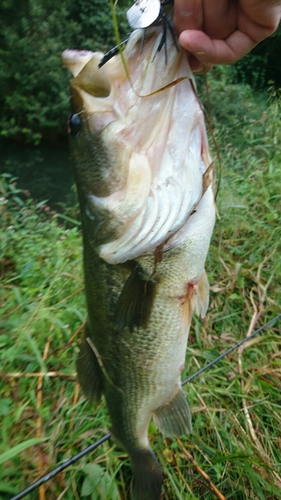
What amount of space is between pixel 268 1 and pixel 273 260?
2056 mm

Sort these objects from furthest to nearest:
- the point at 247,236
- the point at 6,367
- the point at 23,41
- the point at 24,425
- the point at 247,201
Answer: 1. the point at 23,41
2. the point at 247,201
3. the point at 247,236
4. the point at 6,367
5. the point at 24,425

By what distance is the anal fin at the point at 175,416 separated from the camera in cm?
153

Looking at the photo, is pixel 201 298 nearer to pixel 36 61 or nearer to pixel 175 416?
pixel 175 416

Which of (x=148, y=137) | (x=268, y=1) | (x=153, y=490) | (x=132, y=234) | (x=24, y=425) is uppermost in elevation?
(x=268, y=1)

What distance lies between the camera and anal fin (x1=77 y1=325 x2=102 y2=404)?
5.14 ft

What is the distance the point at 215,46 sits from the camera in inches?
43.5

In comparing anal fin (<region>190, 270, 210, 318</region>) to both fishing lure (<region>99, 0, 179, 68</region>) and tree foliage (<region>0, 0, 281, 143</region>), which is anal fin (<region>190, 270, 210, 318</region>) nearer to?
fishing lure (<region>99, 0, 179, 68</region>)

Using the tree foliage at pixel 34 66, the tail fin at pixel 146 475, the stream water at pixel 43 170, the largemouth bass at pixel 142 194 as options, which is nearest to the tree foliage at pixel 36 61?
the tree foliage at pixel 34 66

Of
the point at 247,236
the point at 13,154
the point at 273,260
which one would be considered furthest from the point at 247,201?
the point at 13,154

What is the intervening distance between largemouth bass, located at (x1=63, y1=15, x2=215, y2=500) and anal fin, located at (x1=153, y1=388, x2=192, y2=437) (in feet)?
0.63

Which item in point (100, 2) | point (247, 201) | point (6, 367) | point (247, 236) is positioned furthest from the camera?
point (100, 2)

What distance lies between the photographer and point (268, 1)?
3.41 feet

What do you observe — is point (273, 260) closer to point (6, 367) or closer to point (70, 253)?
point (70, 253)

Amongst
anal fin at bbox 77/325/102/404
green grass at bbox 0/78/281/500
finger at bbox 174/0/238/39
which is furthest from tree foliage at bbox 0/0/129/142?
finger at bbox 174/0/238/39
